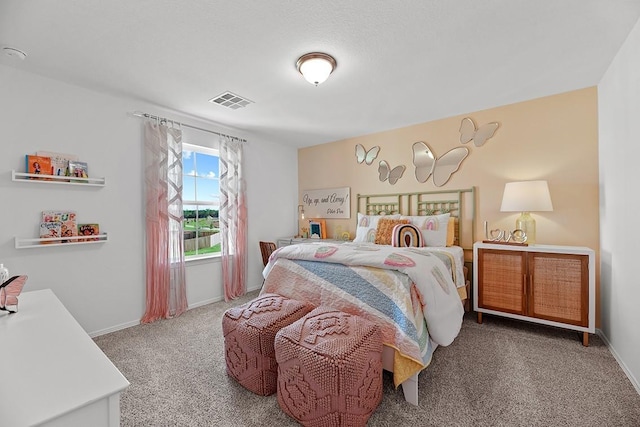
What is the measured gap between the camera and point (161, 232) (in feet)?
10.3

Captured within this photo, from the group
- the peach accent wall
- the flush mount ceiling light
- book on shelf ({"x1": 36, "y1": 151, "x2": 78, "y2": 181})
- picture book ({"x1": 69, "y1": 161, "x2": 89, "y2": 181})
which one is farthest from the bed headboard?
book on shelf ({"x1": 36, "y1": 151, "x2": 78, "y2": 181})

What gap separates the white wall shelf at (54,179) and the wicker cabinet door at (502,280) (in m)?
3.97

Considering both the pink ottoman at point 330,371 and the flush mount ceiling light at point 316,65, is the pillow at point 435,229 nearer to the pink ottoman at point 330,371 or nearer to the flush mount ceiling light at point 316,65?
the pink ottoman at point 330,371

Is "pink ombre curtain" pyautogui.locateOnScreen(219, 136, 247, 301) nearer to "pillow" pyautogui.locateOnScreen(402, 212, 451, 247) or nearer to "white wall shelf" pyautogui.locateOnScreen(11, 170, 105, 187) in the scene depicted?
"white wall shelf" pyautogui.locateOnScreen(11, 170, 105, 187)

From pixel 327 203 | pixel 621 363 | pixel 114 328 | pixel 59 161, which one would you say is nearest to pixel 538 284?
pixel 621 363

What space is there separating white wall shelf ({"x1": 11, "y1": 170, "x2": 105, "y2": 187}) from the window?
0.96m

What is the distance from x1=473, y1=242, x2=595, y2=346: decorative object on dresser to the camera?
2453mm

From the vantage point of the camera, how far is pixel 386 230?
3496mm

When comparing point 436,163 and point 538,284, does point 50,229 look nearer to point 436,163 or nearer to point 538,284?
point 436,163

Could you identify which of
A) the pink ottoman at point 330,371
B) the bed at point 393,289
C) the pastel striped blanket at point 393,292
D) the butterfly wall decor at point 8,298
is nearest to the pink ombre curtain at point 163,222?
the bed at point 393,289

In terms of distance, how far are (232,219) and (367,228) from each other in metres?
1.89

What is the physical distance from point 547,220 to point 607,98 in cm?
121

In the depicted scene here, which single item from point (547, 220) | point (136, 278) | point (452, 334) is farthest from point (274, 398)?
point (547, 220)

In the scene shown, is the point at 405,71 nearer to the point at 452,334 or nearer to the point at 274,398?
the point at 452,334
